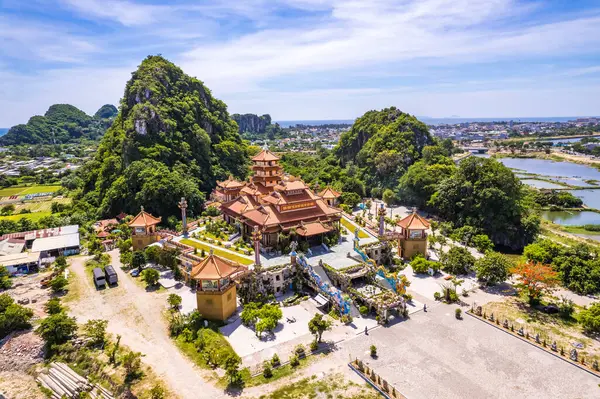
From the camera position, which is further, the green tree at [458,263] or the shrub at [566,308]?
the green tree at [458,263]

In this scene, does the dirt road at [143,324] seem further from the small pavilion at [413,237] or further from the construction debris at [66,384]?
the small pavilion at [413,237]

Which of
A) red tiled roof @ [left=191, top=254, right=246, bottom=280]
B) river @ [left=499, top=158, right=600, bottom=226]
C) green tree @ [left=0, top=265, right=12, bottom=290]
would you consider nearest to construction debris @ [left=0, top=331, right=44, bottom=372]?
green tree @ [left=0, top=265, right=12, bottom=290]

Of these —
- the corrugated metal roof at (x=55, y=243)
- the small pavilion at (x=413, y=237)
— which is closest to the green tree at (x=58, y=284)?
the corrugated metal roof at (x=55, y=243)

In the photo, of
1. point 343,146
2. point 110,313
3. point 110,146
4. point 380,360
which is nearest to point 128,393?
point 110,313

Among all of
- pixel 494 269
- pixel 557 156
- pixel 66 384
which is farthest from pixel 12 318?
pixel 557 156

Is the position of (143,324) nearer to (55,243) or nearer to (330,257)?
(330,257)

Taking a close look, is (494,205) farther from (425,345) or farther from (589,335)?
(425,345)
